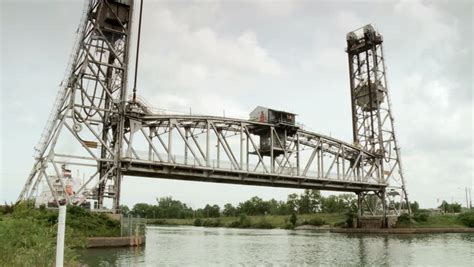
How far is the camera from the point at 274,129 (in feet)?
206

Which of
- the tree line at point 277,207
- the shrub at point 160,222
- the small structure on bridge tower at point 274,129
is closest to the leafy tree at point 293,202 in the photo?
the tree line at point 277,207

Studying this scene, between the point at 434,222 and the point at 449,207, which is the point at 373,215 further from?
the point at 449,207

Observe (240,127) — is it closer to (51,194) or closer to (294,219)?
(51,194)

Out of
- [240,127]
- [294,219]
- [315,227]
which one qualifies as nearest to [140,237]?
[240,127]

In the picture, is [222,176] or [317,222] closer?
[222,176]

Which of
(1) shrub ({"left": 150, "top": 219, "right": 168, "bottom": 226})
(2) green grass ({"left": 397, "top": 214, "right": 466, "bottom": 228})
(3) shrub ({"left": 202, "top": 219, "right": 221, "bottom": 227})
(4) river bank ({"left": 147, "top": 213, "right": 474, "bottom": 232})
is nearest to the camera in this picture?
(2) green grass ({"left": 397, "top": 214, "right": 466, "bottom": 228})

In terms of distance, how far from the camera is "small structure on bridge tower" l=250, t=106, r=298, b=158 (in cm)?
6278

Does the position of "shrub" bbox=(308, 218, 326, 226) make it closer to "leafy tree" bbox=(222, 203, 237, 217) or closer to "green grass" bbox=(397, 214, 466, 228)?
"green grass" bbox=(397, 214, 466, 228)

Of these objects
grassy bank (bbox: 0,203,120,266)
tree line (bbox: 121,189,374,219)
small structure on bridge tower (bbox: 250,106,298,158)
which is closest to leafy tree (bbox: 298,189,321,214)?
tree line (bbox: 121,189,374,219)

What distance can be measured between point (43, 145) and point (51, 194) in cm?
510

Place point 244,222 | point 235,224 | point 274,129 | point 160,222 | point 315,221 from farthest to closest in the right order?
point 160,222 → point 235,224 → point 244,222 → point 315,221 → point 274,129

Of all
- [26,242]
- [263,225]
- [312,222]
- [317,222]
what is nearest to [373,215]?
[317,222]

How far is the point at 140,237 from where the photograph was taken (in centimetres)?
4394

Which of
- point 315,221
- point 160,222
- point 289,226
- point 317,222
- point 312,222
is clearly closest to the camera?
point 317,222
